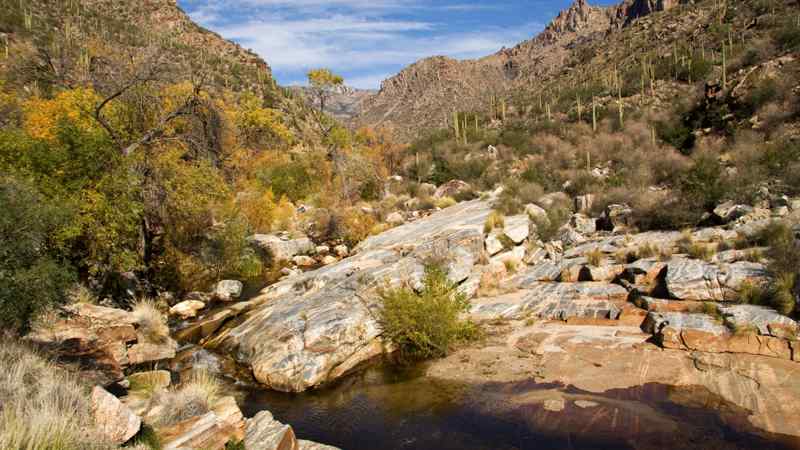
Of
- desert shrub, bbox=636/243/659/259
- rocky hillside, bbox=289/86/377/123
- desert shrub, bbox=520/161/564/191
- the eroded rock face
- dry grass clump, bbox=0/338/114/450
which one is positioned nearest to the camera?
dry grass clump, bbox=0/338/114/450

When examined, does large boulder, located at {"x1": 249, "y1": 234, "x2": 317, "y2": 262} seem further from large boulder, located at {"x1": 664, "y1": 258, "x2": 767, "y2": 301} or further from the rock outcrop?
large boulder, located at {"x1": 664, "y1": 258, "x2": 767, "y2": 301}

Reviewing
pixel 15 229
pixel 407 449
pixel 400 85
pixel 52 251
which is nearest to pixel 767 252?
pixel 407 449

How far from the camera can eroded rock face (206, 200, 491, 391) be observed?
9.12m

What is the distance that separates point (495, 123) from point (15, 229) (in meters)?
42.2

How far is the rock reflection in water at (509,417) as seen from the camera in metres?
6.30

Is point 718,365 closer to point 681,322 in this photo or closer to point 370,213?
point 681,322

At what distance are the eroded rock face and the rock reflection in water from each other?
0.61 m

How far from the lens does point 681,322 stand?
8.95 meters

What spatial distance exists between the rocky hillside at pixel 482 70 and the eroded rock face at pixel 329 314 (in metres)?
63.5

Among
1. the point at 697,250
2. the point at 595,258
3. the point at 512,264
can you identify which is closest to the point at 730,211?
the point at 697,250

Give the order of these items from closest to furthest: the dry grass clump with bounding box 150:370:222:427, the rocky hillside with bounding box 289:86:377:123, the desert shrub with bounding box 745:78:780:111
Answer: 1. the dry grass clump with bounding box 150:370:222:427
2. the desert shrub with bounding box 745:78:780:111
3. the rocky hillside with bounding box 289:86:377:123

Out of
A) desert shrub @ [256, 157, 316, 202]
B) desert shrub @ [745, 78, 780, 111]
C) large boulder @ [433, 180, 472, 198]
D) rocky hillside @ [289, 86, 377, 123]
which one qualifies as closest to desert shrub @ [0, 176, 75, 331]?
large boulder @ [433, 180, 472, 198]

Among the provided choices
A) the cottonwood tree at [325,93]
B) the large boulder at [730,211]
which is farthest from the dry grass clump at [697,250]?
the cottonwood tree at [325,93]

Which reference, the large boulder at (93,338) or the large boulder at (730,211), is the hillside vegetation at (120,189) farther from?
the large boulder at (730,211)
